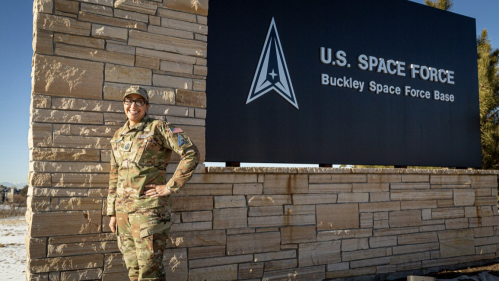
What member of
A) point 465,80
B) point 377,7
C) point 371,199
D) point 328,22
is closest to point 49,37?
point 328,22

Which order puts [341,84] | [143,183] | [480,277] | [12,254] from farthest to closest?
1. [12,254]
2. [341,84]
3. [480,277]
4. [143,183]

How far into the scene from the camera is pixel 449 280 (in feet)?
15.2

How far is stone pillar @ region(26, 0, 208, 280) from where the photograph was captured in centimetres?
314

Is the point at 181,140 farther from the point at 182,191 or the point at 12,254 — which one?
the point at 12,254

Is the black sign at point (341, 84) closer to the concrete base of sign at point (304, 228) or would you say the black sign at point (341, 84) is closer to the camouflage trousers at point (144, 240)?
the concrete base of sign at point (304, 228)

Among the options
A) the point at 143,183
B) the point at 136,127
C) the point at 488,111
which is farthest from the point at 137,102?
the point at 488,111

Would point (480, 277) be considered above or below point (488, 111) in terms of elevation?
below

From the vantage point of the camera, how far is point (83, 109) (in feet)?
10.9

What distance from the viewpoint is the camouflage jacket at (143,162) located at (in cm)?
292

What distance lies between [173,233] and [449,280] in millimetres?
3249

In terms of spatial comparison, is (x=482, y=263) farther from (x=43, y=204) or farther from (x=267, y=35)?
(x=43, y=204)

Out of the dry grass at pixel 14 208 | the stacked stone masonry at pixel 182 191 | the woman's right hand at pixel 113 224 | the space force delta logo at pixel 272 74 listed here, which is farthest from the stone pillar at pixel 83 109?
the dry grass at pixel 14 208

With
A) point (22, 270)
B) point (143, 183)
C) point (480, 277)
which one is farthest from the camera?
point (22, 270)

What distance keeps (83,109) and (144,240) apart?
1244 mm
